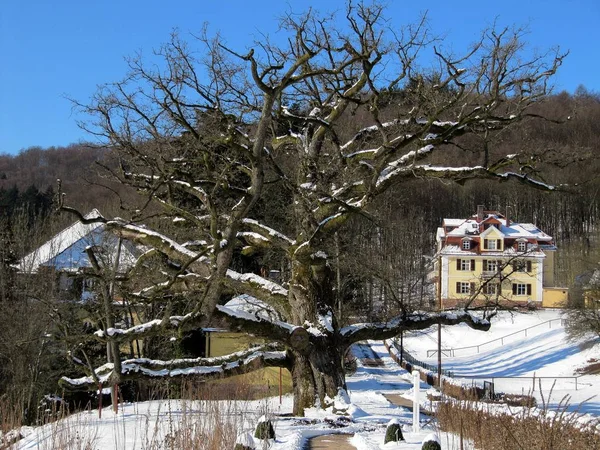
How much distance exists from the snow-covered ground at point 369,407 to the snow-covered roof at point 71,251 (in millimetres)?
10864

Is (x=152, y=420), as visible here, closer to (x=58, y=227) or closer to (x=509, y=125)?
(x=509, y=125)

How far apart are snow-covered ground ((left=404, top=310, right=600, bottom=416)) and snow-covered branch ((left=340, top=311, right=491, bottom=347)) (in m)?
18.9

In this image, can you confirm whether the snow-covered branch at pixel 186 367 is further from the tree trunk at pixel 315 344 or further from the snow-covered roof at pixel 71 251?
the snow-covered roof at pixel 71 251

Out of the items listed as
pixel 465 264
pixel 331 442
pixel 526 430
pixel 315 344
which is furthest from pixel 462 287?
pixel 526 430

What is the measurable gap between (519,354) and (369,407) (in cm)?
3408

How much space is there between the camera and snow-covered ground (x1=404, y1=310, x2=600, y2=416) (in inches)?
1394

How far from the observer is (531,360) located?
1718 inches

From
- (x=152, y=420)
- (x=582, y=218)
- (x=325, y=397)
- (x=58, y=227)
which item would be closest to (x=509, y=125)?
(x=325, y=397)

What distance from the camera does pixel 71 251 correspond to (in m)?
34.8

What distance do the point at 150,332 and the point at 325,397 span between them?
3538 millimetres

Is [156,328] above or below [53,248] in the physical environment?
below

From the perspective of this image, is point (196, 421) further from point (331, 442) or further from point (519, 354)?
point (519, 354)

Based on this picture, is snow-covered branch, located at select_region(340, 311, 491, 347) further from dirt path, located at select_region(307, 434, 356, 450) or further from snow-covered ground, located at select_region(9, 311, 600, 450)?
dirt path, located at select_region(307, 434, 356, 450)

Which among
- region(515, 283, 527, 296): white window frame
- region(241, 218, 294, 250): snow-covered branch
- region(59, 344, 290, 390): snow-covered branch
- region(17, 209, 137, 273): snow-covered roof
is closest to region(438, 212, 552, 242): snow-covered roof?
region(515, 283, 527, 296): white window frame
